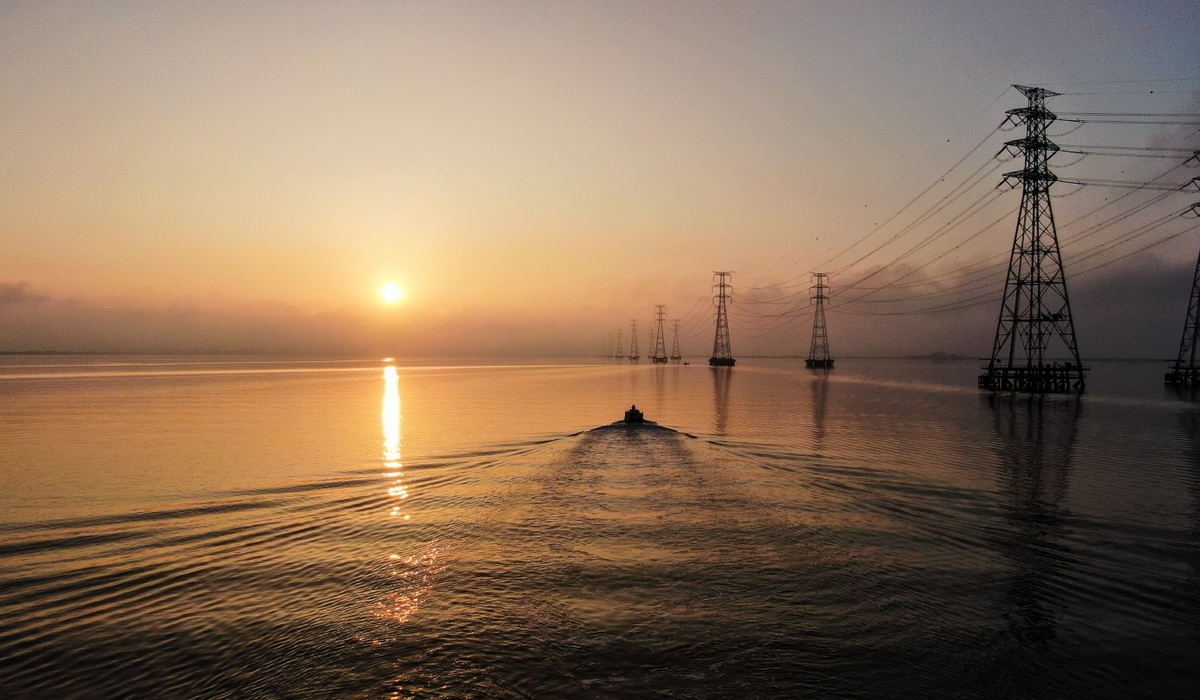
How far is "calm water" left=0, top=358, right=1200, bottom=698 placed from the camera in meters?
7.13

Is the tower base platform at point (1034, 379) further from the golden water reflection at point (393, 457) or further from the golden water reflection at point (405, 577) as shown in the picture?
the golden water reflection at point (405, 577)

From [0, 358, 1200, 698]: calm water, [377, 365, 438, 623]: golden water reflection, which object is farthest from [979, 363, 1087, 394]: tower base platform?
[377, 365, 438, 623]: golden water reflection

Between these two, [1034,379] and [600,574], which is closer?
[600,574]

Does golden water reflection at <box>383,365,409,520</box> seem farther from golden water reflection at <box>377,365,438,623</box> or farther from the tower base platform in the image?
the tower base platform

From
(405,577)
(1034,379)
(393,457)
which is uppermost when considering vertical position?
(1034,379)

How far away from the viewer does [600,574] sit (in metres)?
10.2

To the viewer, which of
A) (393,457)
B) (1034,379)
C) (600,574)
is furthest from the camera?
(1034,379)

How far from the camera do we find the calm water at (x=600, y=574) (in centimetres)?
713

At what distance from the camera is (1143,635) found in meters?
8.17

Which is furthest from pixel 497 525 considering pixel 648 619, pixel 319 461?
pixel 319 461

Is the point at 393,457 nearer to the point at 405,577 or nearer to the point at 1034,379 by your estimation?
the point at 405,577

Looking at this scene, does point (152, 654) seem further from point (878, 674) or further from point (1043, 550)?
point (1043, 550)

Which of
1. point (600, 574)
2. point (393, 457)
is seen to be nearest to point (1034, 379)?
point (393, 457)

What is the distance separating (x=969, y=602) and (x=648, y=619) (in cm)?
517
